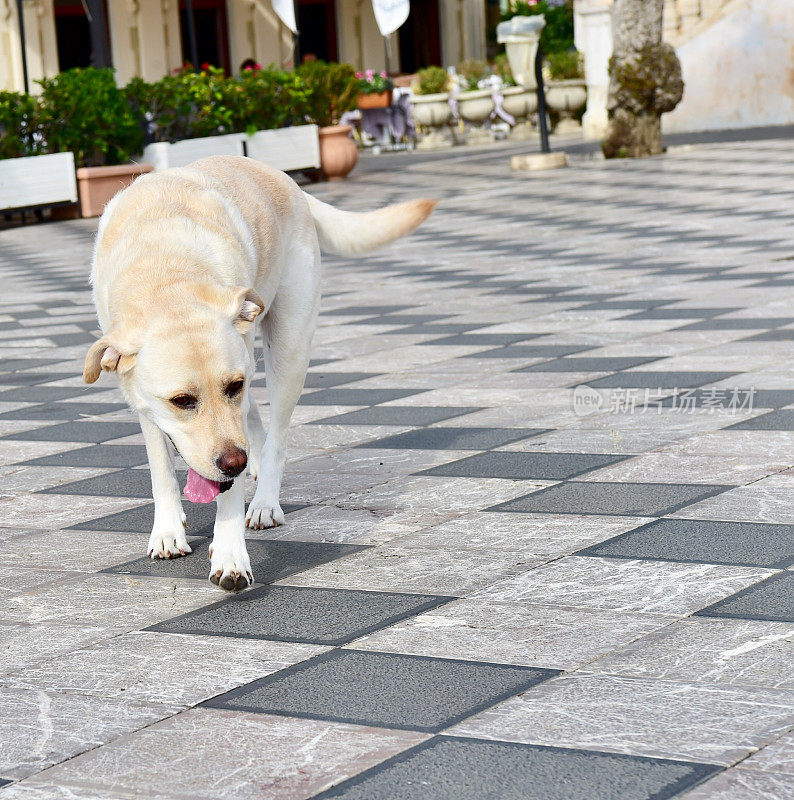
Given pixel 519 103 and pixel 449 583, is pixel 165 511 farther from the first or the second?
pixel 519 103

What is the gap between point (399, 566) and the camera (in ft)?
12.6

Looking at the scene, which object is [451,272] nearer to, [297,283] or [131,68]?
[297,283]

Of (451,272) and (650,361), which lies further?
(451,272)

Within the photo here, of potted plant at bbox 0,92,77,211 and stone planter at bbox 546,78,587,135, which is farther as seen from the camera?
stone planter at bbox 546,78,587,135

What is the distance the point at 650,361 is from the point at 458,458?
1.75 metres

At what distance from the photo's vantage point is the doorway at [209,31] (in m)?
31.5

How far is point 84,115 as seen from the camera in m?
17.3

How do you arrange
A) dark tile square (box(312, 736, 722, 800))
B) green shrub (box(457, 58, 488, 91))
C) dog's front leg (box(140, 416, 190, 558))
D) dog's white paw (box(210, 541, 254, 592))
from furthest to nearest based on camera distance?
green shrub (box(457, 58, 488, 91)), dog's front leg (box(140, 416, 190, 558)), dog's white paw (box(210, 541, 254, 592)), dark tile square (box(312, 736, 722, 800))

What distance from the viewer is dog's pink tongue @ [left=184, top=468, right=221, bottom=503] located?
358cm

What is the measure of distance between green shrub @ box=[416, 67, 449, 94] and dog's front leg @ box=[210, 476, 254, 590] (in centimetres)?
2459

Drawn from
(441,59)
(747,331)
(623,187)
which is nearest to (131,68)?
(441,59)

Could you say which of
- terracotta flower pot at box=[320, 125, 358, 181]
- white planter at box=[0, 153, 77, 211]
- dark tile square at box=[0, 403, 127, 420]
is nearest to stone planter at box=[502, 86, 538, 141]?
terracotta flower pot at box=[320, 125, 358, 181]

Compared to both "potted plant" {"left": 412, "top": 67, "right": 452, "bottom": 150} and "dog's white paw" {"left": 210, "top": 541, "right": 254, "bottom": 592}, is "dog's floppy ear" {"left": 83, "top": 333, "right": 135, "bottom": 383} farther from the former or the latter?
"potted plant" {"left": 412, "top": 67, "right": 452, "bottom": 150}

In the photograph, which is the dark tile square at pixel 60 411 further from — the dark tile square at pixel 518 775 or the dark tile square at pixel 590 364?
the dark tile square at pixel 518 775
